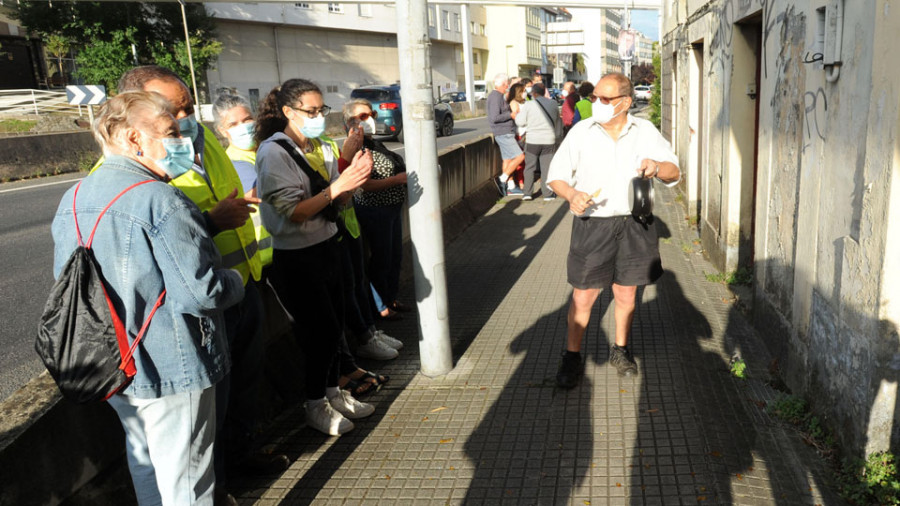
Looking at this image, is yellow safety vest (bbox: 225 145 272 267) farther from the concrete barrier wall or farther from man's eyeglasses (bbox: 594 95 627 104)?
man's eyeglasses (bbox: 594 95 627 104)

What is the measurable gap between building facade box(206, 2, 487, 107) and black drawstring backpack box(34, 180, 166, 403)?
34400mm

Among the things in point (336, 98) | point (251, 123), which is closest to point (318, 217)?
point (251, 123)

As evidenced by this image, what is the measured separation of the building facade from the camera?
38688mm

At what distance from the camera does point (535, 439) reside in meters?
3.72

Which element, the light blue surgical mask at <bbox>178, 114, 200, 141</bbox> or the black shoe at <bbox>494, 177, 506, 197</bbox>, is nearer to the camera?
the light blue surgical mask at <bbox>178, 114, 200, 141</bbox>

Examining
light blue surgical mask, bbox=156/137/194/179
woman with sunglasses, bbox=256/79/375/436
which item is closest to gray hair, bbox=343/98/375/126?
woman with sunglasses, bbox=256/79/375/436

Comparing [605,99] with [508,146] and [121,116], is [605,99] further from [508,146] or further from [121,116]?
[508,146]

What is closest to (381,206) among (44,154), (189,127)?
(189,127)

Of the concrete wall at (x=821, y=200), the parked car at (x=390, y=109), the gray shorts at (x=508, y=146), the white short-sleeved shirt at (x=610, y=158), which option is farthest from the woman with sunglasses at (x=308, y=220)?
the parked car at (x=390, y=109)

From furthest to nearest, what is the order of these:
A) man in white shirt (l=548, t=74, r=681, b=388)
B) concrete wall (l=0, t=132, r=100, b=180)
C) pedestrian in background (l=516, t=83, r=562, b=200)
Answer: concrete wall (l=0, t=132, r=100, b=180) → pedestrian in background (l=516, t=83, r=562, b=200) → man in white shirt (l=548, t=74, r=681, b=388)

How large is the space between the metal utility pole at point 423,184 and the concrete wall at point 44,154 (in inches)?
506

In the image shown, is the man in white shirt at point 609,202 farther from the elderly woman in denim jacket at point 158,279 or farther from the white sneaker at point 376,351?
the elderly woman in denim jacket at point 158,279

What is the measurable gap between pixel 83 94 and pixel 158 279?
16.9m

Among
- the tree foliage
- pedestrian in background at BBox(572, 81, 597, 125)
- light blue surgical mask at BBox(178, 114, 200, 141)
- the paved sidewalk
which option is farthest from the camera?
the tree foliage
